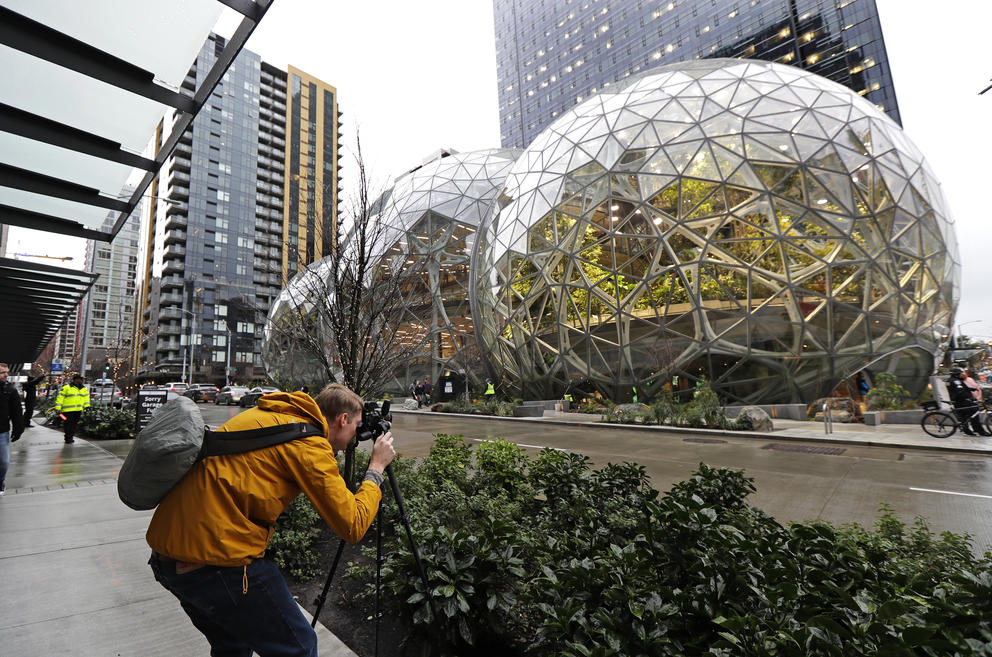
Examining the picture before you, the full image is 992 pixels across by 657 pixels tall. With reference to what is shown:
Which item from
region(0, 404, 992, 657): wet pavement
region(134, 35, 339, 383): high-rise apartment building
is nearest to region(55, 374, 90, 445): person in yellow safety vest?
region(0, 404, 992, 657): wet pavement

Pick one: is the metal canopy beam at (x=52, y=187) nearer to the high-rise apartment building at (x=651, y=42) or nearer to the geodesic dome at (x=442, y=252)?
the geodesic dome at (x=442, y=252)

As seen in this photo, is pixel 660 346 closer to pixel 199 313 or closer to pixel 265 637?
pixel 265 637

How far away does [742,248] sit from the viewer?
1719 centimetres

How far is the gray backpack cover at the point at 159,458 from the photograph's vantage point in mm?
1566

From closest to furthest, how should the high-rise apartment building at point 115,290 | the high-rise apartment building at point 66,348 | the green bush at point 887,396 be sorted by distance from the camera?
1. the green bush at point 887,396
2. the high-rise apartment building at point 66,348
3. the high-rise apartment building at point 115,290

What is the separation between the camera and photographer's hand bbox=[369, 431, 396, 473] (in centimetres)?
208

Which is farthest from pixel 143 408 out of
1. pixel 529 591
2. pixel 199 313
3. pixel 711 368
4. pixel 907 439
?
pixel 199 313

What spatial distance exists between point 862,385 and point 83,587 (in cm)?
2250

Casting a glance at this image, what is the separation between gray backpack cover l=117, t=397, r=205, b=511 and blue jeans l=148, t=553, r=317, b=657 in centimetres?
33

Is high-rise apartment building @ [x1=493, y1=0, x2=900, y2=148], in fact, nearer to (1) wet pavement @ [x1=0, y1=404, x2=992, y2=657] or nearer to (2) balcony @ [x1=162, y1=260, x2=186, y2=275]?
(1) wet pavement @ [x1=0, y1=404, x2=992, y2=657]

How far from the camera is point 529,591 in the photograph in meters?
2.94

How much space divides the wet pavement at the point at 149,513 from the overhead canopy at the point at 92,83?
4806 millimetres

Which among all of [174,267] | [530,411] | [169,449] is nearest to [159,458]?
[169,449]

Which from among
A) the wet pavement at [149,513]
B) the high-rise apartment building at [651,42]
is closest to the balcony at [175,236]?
the high-rise apartment building at [651,42]
